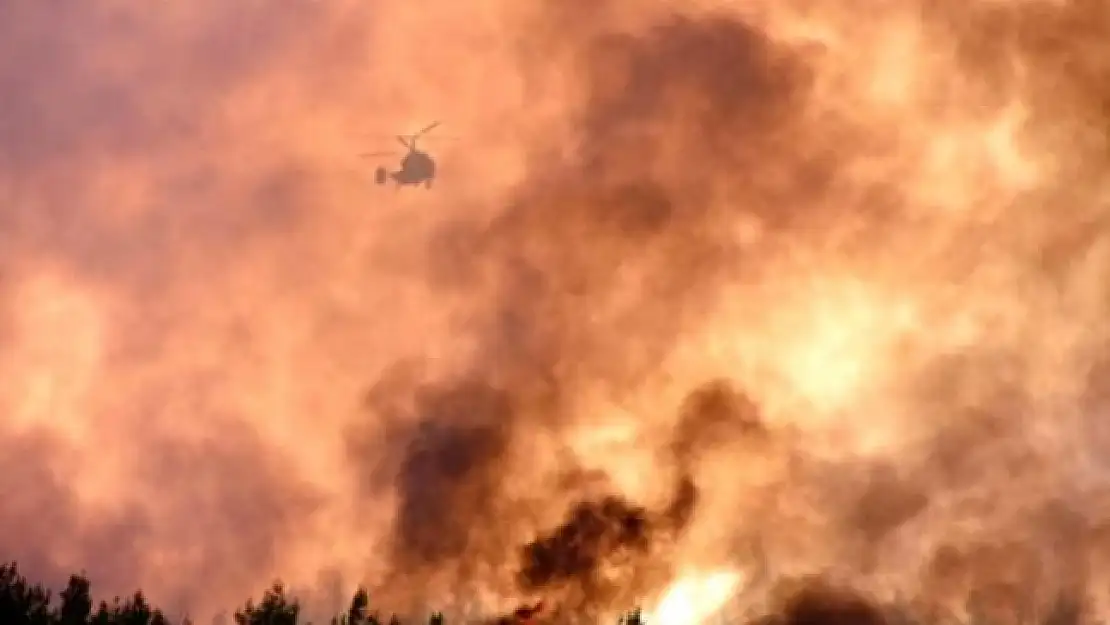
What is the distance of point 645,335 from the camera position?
2172 inches

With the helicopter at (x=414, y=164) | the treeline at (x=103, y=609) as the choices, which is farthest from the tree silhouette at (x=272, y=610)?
Result: the helicopter at (x=414, y=164)

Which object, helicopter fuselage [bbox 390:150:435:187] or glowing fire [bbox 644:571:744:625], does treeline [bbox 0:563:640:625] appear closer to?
glowing fire [bbox 644:571:744:625]

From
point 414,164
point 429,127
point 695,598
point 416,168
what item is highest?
point 429,127

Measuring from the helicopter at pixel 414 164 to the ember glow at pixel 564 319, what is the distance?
64 centimetres

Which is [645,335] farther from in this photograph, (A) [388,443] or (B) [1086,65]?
(B) [1086,65]

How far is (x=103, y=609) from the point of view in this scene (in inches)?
2060

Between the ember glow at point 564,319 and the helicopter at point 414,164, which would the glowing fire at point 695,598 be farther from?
the helicopter at point 414,164

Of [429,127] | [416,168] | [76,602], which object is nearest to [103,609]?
[76,602]

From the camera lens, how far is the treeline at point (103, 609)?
5125 cm

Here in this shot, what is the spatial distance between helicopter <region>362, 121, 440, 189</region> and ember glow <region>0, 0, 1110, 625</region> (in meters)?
0.64

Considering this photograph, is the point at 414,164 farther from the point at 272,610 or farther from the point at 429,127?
the point at 272,610

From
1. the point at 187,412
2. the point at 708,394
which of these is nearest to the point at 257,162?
the point at 187,412

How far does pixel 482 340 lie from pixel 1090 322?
27.4 m

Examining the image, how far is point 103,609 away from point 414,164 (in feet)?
79.2
